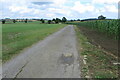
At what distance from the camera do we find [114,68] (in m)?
7.85

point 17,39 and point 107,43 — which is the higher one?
point 17,39

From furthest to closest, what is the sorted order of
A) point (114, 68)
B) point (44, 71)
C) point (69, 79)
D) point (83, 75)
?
1. point (114, 68)
2. point (44, 71)
3. point (83, 75)
4. point (69, 79)

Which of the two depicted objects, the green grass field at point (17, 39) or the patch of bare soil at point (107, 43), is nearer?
the green grass field at point (17, 39)

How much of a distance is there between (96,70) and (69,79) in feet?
5.31

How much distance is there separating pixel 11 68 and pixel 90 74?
9.19 ft

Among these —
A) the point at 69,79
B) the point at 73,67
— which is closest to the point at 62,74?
the point at 69,79

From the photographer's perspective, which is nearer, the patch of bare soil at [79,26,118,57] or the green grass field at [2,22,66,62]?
the green grass field at [2,22,66,62]

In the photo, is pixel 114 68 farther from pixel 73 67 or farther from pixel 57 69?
pixel 57 69

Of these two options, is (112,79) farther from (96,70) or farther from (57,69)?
(57,69)

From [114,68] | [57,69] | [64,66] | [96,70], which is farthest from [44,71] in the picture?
[114,68]

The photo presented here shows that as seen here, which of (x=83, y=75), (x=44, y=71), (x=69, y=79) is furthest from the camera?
(x=44, y=71)

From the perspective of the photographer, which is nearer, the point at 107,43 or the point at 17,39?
the point at 107,43

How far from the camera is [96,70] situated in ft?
24.3

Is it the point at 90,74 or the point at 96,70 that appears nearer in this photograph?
the point at 90,74
